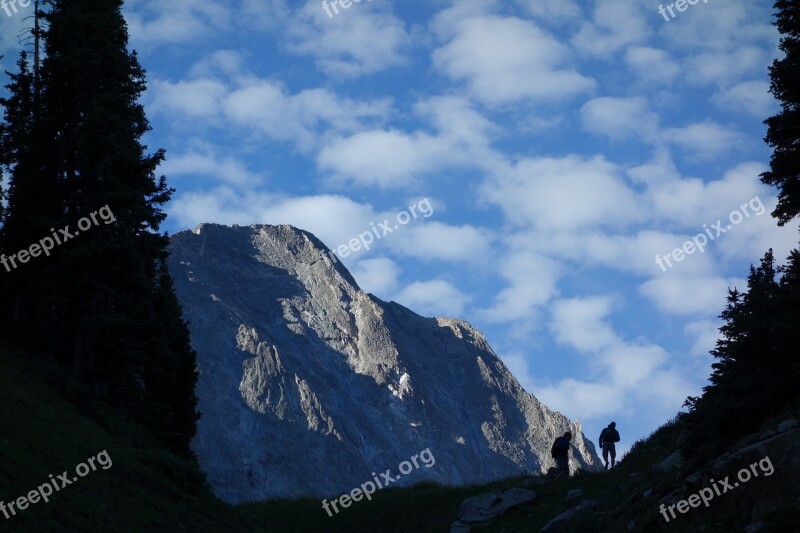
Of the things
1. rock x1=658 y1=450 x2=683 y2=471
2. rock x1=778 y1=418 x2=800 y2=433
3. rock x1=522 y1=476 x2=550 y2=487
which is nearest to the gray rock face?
rock x1=522 y1=476 x2=550 y2=487

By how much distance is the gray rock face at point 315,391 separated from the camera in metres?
132

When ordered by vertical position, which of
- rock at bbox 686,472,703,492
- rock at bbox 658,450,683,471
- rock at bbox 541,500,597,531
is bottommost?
rock at bbox 686,472,703,492

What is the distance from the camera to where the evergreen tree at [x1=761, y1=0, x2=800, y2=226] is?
1099 inches

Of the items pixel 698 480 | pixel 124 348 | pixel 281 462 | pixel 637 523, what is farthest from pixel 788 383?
pixel 281 462

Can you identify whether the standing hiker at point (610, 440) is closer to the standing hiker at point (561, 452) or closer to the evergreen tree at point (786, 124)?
the standing hiker at point (561, 452)

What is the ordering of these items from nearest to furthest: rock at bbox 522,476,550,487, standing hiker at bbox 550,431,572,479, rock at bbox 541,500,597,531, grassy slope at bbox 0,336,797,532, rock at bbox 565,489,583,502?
grassy slope at bbox 0,336,797,532 → rock at bbox 541,500,597,531 → rock at bbox 565,489,583,502 → rock at bbox 522,476,550,487 → standing hiker at bbox 550,431,572,479

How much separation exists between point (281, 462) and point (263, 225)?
8053 centimetres

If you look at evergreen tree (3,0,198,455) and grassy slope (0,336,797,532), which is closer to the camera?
grassy slope (0,336,797,532)

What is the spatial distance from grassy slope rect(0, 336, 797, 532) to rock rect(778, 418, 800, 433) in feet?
5.15

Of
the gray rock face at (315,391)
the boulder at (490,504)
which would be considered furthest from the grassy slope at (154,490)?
the gray rock face at (315,391)

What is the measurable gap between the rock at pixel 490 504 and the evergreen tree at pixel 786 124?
14.0 m

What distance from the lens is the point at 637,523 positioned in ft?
74.0

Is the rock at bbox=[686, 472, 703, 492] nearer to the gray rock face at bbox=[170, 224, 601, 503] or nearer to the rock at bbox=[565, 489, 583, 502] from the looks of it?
the rock at bbox=[565, 489, 583, 502]

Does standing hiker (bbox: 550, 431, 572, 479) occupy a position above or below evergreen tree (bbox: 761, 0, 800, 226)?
below
